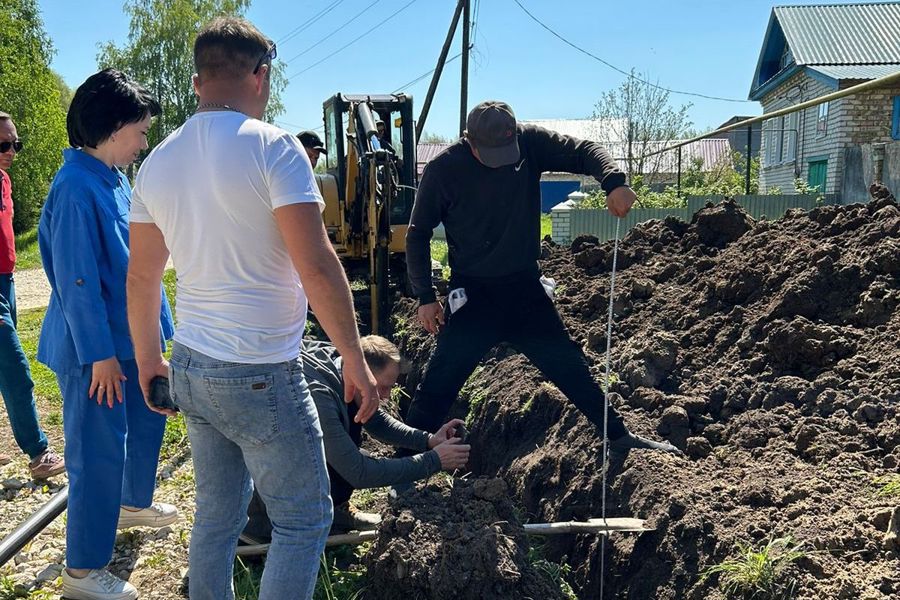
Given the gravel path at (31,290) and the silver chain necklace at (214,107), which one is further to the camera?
the gravel path at (31,290)

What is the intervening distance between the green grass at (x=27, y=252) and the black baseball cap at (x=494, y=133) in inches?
642

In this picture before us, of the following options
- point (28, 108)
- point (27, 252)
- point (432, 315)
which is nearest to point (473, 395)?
point (432, 315)

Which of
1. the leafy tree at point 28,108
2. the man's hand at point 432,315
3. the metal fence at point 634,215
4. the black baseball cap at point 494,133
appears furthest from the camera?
the leafy tree at point 28,108

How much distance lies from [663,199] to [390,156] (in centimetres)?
1040

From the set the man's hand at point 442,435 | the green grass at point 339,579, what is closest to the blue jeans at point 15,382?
the green grass at point 339,579

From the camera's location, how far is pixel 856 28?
79.4 ft

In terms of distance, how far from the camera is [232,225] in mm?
2113

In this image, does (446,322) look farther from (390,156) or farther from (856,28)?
(856,28)

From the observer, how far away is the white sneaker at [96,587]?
322cm

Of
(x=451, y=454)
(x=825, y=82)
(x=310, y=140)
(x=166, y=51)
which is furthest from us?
(x=166, y=51)

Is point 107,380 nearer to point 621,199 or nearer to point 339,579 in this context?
point 339,579

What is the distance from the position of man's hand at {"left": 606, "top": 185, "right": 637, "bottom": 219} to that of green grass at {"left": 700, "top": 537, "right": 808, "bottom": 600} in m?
1.56

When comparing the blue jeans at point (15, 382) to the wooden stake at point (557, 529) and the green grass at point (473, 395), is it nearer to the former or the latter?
the wooden stake at point (557, 529)

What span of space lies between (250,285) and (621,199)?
2.05 metres
